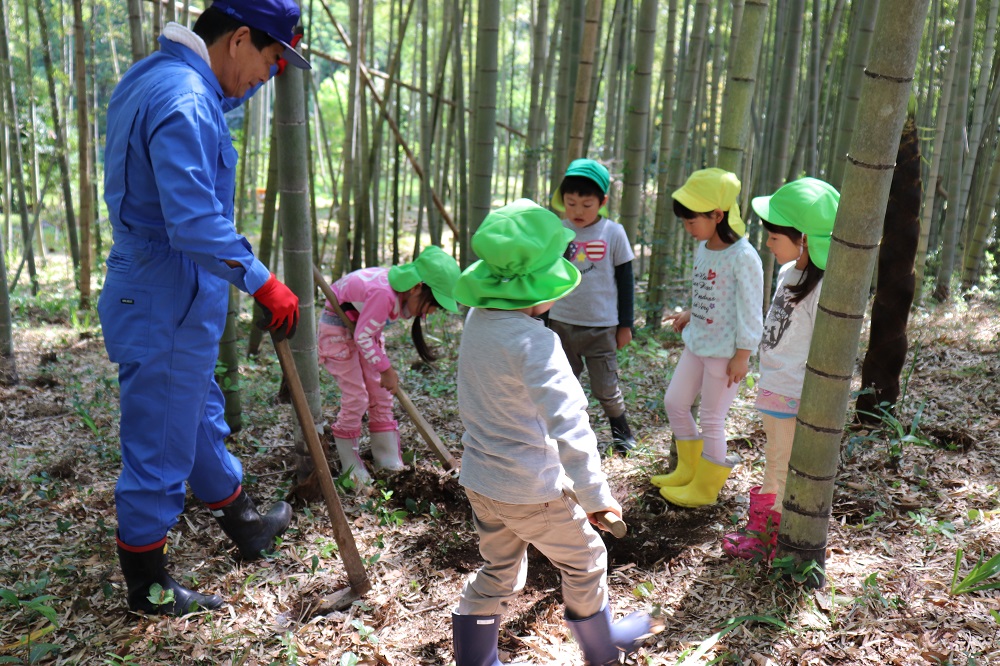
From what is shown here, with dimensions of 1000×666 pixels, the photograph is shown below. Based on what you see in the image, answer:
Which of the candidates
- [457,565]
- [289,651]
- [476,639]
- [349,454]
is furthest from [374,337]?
[476,639]

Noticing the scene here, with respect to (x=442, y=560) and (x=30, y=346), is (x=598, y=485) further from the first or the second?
(x=30, y=346)

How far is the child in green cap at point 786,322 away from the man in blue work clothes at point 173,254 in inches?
56.8

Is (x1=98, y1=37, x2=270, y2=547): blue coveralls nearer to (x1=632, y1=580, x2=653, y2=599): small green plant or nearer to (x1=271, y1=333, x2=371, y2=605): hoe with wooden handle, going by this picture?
(x1=271, y1=333, x2=371, y2=605): hoe with wooden handle

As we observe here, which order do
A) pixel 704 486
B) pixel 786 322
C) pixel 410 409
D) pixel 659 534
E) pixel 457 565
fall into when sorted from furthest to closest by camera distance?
pixel 410 409 < pixel 704 486 < pixel 659 534 < pixel 457 565 < pixel 786 322

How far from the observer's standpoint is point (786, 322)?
2.27 metres

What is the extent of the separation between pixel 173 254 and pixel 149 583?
0.90 m

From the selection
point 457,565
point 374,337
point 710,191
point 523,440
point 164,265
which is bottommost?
point 457,565

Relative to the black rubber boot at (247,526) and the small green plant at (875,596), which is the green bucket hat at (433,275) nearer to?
the black rubber boot at (247,526)

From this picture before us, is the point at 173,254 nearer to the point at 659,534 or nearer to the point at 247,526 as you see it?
the point at 247,526

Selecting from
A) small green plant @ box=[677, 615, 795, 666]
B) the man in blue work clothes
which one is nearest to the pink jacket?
the man in blue work clothes

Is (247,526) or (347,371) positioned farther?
(347,371)

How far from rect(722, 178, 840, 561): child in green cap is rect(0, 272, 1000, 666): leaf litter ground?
158 millimetres

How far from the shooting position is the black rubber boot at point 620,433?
3232 millimetres

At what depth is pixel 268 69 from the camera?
80.1 inches
